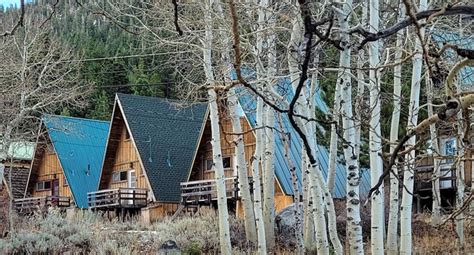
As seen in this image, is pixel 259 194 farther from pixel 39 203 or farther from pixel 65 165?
pixel 65 165

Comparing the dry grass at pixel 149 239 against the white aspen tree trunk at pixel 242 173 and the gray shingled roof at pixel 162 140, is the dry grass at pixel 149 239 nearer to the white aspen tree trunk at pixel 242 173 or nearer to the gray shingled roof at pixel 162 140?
the white aspen tree trunk at pixel 242 173

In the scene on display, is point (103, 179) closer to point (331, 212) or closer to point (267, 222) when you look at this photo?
point (267, 222)

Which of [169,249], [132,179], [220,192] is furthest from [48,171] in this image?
[220,192]

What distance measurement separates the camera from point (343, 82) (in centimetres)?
941

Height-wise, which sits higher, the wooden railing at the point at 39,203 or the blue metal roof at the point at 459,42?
the blue metal roof at the point at 459,42

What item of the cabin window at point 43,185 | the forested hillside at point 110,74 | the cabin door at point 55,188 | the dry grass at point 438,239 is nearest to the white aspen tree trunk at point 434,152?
the dry grass at point 438,239

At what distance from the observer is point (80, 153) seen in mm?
35562

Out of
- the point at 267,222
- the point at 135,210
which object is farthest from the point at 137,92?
the point at 267,222

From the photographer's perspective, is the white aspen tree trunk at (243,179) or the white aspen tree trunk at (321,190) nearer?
the white aspen tree trunk at (321,190)

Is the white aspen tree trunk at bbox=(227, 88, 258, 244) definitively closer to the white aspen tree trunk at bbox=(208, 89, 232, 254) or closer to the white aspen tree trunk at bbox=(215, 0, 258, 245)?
the white aspen tree trunk at bbox=(215, 0, 258, 245)

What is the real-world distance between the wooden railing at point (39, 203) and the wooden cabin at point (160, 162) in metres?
2.13

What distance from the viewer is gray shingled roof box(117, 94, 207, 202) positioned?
96.5 ft

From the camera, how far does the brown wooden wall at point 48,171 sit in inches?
1377

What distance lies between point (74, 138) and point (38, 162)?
9.02ft
